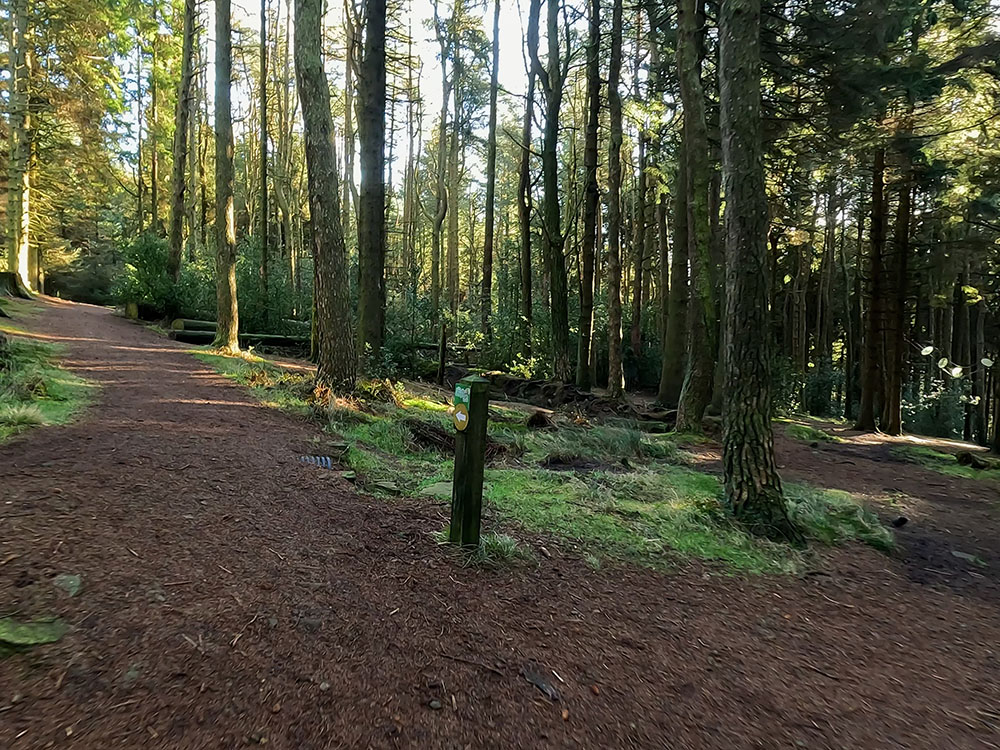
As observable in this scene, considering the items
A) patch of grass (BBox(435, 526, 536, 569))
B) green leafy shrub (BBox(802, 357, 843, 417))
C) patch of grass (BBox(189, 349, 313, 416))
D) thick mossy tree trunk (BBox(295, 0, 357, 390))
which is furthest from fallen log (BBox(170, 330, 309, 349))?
green leafy shrub (BBox(802, 357, 843, 417))

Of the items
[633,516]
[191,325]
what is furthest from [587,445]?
[191,325]

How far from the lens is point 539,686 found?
2781 millimetres

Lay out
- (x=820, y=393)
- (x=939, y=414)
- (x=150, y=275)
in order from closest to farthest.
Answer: (x=150, y=275) → (x=939, y=414) → (x=820, y=393)

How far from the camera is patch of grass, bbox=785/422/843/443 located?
42.1ft

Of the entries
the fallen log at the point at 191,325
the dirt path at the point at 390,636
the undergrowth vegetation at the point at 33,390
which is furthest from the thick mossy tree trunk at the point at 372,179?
the fallen log at the point at 191,325

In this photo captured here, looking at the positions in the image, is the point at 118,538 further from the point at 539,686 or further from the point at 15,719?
the point at 539,686

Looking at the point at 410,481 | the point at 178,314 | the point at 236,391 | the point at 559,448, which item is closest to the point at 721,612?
the point at 410,481

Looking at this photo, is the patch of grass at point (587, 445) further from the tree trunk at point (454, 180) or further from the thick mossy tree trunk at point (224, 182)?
the tree trunk at point (454, 180)

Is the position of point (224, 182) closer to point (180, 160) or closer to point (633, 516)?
point (180, 160)

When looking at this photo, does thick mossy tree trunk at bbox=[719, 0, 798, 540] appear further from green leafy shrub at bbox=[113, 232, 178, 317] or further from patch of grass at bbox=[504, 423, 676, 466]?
green leafy shrub at bbox=[113, 232, 178, 317]

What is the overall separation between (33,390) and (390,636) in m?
5.75

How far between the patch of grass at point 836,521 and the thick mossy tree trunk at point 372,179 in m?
7.85

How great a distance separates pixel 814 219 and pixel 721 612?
23922mm

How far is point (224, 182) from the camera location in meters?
13.0
